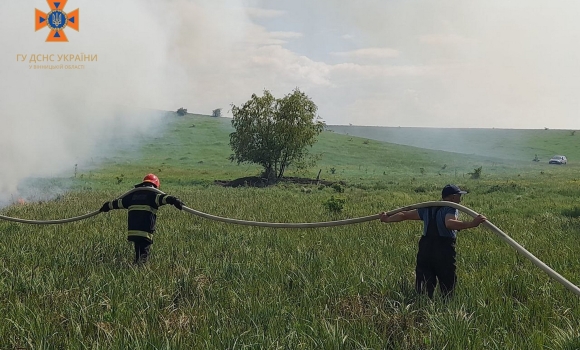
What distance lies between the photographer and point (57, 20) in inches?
859

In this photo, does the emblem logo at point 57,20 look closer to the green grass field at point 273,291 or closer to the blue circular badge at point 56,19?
the blue circular badge at point 56,19

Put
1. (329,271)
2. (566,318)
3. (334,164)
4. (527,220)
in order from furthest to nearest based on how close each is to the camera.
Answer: (334,164) < (527,220) < (329,271) < (566,318)

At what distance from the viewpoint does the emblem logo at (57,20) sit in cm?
2076

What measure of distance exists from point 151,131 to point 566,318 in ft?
282

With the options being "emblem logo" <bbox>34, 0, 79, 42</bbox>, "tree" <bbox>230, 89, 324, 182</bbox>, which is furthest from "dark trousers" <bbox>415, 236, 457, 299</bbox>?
"tree" <bbox>230, 89, 324, 182</bbox>

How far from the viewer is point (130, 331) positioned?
4.44m

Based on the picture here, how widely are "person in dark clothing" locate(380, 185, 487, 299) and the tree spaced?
30177 mm

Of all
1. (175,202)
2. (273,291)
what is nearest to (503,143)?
(175,202)

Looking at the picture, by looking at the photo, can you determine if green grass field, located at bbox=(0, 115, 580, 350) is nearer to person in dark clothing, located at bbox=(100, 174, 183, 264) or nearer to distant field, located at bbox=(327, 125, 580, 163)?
person in dark clothing, located at bbox=(100, 174, 183, 264)

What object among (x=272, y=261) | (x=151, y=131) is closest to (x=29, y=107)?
(x=272, y=261)

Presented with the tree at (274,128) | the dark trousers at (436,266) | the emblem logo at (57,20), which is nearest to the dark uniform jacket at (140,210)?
the dark trousers at (436,266)

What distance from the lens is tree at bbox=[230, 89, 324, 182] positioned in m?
35.9

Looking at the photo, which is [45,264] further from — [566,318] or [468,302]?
[566,318]

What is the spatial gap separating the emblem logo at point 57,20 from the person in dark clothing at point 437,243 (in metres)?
20.8
